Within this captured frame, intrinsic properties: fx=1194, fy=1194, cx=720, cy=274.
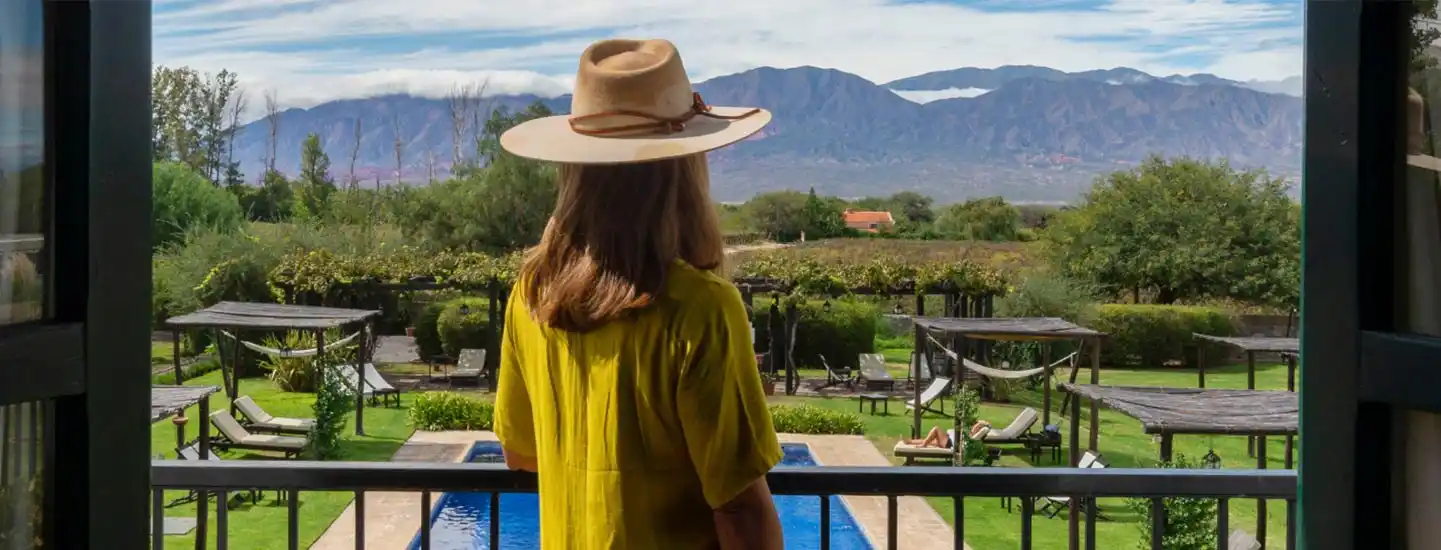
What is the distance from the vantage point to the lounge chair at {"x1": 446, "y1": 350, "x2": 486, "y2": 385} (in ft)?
48.1

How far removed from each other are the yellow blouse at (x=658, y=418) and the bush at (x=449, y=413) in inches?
461

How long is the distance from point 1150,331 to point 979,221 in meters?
7.13

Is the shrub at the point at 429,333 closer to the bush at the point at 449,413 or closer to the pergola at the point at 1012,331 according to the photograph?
the bush at the point at 449,413

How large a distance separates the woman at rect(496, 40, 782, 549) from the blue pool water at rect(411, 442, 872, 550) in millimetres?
7319

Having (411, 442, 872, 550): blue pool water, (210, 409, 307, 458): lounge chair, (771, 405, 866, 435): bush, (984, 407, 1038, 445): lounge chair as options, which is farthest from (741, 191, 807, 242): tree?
(210, 409, 307, 458): lounge chair

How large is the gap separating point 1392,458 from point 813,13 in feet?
105


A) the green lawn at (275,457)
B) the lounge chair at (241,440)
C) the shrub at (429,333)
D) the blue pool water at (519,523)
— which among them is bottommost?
the blue pool water at (519,523)

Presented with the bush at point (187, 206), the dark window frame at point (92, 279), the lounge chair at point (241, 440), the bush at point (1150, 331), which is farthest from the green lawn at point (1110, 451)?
the bush at point (187, 206)

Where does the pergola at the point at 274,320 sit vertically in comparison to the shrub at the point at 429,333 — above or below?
above

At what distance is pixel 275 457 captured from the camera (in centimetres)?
1043

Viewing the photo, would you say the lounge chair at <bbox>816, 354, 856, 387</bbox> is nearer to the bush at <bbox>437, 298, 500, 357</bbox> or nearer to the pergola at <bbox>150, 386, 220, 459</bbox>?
the bush at <bbox>437, 298, 500, 357</bbox>

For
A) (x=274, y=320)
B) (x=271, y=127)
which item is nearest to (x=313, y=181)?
(x=271, y=127)

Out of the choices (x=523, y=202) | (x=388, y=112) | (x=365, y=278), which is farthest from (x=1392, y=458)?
(x=388, y=112)

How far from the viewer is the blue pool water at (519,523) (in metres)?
8.45
